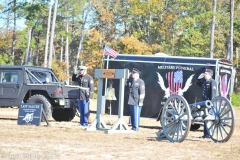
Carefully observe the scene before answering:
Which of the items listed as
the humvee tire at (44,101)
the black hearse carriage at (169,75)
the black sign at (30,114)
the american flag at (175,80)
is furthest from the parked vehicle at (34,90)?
the american flag at (175,80)

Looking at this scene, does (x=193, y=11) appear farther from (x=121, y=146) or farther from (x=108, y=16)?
(x=121, y=146)

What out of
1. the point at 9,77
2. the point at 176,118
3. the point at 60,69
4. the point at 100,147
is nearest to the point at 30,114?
the point at 9,77

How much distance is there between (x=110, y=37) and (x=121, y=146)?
159ft

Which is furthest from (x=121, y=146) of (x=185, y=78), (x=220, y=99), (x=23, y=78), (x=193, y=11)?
(x=193, y=11)

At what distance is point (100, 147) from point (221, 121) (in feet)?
9.04

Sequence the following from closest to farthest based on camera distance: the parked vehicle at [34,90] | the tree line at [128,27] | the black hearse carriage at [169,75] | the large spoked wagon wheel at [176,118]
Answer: the large spoked wagon wheel at [176,118] → the black hearse carriage at [169,75] → the parked vehicle at [34,90] → the tree line at [128,27]

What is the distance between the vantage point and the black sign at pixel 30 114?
16.1 m

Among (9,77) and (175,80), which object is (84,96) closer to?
(175,80)

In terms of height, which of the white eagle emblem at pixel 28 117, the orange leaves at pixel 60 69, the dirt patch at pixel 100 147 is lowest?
the dirt patch at pixel 100 147

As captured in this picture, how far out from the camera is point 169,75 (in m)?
17.3

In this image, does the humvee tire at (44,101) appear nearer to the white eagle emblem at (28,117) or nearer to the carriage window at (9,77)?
the carriage window at (9,77)

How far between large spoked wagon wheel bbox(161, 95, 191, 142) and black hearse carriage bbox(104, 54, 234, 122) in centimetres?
447

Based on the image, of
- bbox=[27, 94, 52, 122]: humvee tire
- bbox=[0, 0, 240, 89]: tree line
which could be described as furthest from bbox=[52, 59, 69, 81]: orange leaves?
bbox=[27, 94, 52, 122]: humvee tire

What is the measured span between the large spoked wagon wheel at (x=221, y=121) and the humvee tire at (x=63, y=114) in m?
7.72
